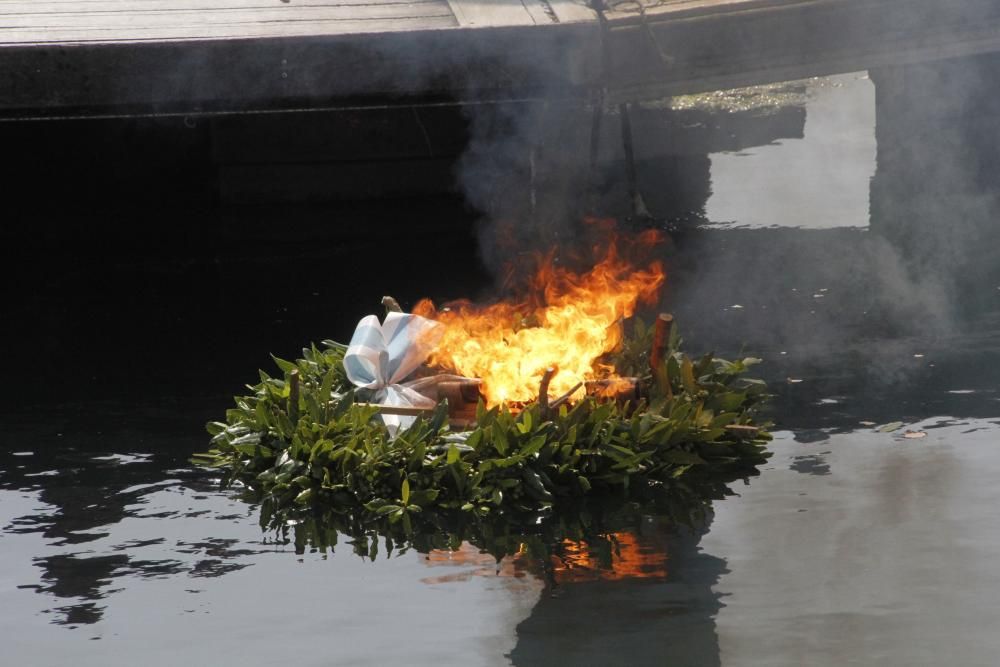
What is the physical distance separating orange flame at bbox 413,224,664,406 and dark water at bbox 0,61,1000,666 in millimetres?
986

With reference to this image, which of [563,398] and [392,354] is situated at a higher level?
[392,354]

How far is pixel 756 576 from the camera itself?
213 inches

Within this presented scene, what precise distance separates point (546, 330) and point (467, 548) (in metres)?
1.50

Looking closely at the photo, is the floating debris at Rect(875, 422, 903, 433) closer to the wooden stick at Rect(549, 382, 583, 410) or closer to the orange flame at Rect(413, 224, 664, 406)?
the orange flame at Rect(413, 224, 664, 406)

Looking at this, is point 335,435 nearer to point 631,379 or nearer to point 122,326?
point 631,379

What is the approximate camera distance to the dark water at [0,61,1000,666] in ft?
16.3

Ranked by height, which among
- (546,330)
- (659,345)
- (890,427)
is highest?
(546,330)

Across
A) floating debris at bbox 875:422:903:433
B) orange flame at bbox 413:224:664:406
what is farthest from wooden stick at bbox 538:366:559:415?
floating debris at bbox 875:422:903:433

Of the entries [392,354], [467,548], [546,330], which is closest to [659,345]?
[546,330]

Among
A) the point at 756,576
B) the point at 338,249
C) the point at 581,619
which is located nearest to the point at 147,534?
the point at 581,619

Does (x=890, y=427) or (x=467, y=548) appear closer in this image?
(x=467, y=548)

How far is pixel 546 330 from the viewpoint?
271 inches

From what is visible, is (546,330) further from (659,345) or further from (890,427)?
(890,427)

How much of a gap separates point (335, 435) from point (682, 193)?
7.33 m
